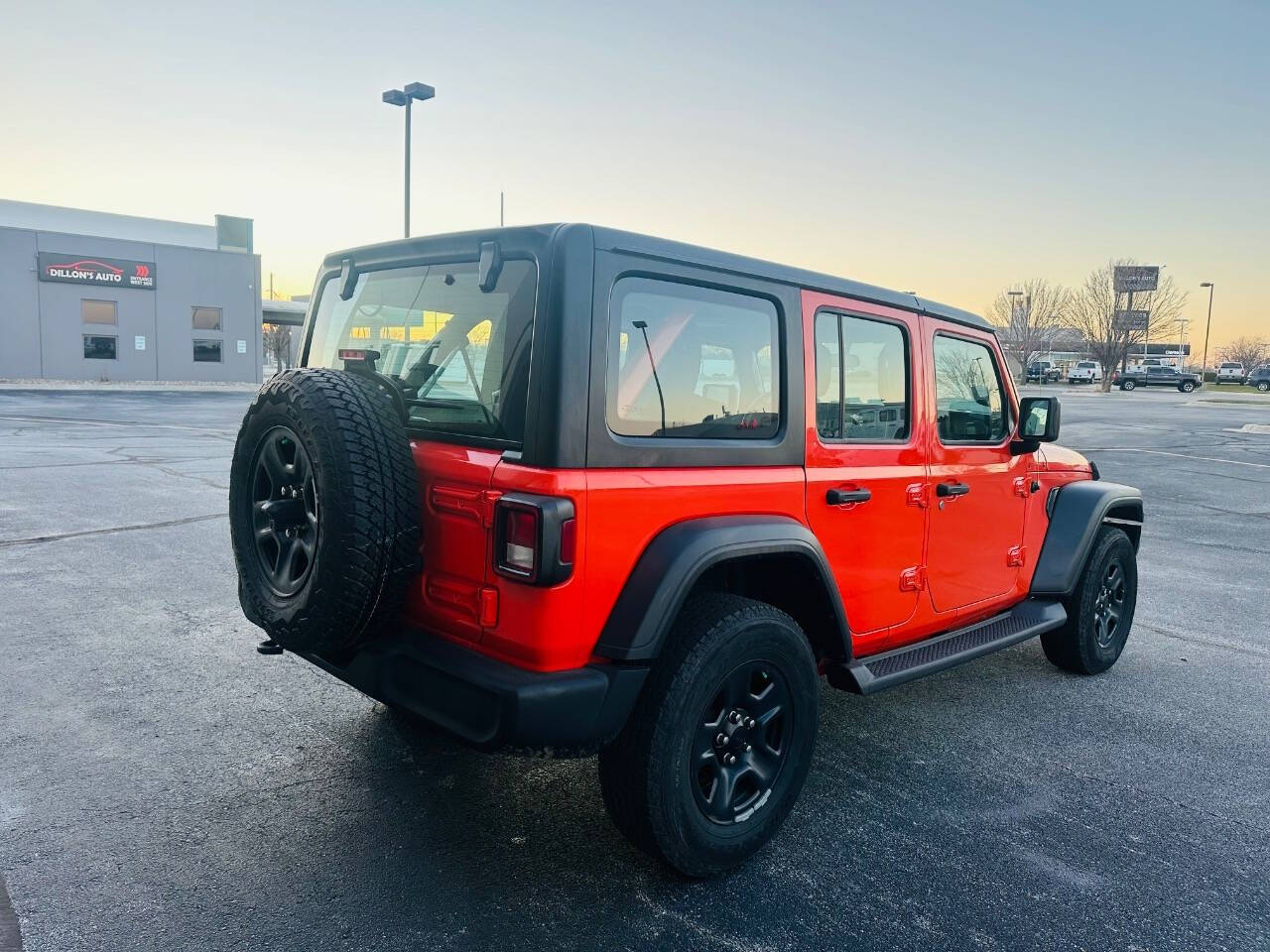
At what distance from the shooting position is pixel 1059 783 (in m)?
3.55

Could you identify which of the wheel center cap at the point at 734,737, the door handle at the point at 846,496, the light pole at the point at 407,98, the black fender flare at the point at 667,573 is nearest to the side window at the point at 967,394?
the door handle at the point at 846,496

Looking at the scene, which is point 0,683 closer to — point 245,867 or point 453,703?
point 245,867

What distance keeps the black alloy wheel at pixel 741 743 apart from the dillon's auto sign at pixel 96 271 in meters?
43.6

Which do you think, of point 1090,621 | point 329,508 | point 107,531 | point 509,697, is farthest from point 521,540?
point 107,531

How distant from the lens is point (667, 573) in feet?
8.53

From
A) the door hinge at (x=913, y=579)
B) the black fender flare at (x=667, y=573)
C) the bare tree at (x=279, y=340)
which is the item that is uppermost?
the bare tree at (x=279, y=340)

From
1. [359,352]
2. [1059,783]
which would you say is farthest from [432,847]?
[1059,783]

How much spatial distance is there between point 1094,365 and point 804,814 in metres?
69.8

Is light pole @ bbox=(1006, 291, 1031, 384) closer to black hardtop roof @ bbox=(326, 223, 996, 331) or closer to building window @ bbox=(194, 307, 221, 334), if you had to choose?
building window @ bbox=(194, 307, 221, 334)

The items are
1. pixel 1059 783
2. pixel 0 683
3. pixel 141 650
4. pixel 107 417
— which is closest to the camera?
pixel 1059 783

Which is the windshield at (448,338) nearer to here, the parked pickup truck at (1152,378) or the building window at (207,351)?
the building window at (207,351)

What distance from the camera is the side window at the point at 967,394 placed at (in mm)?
3898

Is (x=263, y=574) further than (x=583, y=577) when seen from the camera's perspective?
Yes

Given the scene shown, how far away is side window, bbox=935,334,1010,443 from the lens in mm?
3898
